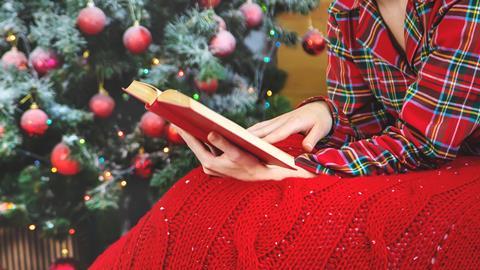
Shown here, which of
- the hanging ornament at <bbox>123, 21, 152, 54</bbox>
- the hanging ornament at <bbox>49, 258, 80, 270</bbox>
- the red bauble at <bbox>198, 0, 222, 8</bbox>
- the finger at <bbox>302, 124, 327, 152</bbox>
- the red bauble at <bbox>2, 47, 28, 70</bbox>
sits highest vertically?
the finger at <bbox>302, 124, 327, 152</bbox>

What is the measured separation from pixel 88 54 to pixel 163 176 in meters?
0.36

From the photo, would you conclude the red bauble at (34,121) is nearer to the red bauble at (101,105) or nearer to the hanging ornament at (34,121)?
the hanging ornament at (34,121)

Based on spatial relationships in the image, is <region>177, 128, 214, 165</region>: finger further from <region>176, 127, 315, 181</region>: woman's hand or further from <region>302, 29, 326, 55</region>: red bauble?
<region>302, 29, 326, 55</region>: red bauble

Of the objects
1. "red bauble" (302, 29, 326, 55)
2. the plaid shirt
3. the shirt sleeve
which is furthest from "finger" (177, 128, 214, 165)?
"red bauble" (302, 29, 326, 55)

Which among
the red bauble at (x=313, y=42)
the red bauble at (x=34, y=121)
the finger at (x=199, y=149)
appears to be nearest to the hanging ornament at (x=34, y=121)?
the red bauble at (x=34, y=121)

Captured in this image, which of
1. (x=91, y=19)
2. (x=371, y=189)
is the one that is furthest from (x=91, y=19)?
(x=371, y=189)

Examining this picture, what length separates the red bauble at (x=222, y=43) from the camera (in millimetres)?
1429

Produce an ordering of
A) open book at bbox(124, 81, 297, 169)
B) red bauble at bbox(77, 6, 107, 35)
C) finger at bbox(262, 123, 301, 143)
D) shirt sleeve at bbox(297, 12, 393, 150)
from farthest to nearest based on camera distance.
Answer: red bauble at bbox(77, 6, 107, 35) → shirt sleeve at bbox(297, 12, 393, 150) → finger at bbox(262, 123, 301, 143) → open book at bbox(124, 81, 297, 169)

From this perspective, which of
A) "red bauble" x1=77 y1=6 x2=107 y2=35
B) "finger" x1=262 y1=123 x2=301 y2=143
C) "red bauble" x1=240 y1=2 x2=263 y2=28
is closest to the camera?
"finger" x1=262 y1=123 x2=301 y2=143

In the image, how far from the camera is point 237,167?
0.70 m

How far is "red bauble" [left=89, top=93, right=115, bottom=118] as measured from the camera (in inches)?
58.2

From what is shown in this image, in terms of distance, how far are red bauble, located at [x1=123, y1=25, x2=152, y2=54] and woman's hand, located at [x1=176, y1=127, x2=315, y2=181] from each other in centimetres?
72

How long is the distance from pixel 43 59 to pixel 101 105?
0.58 feet

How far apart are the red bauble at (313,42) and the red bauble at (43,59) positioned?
25.1 inches
